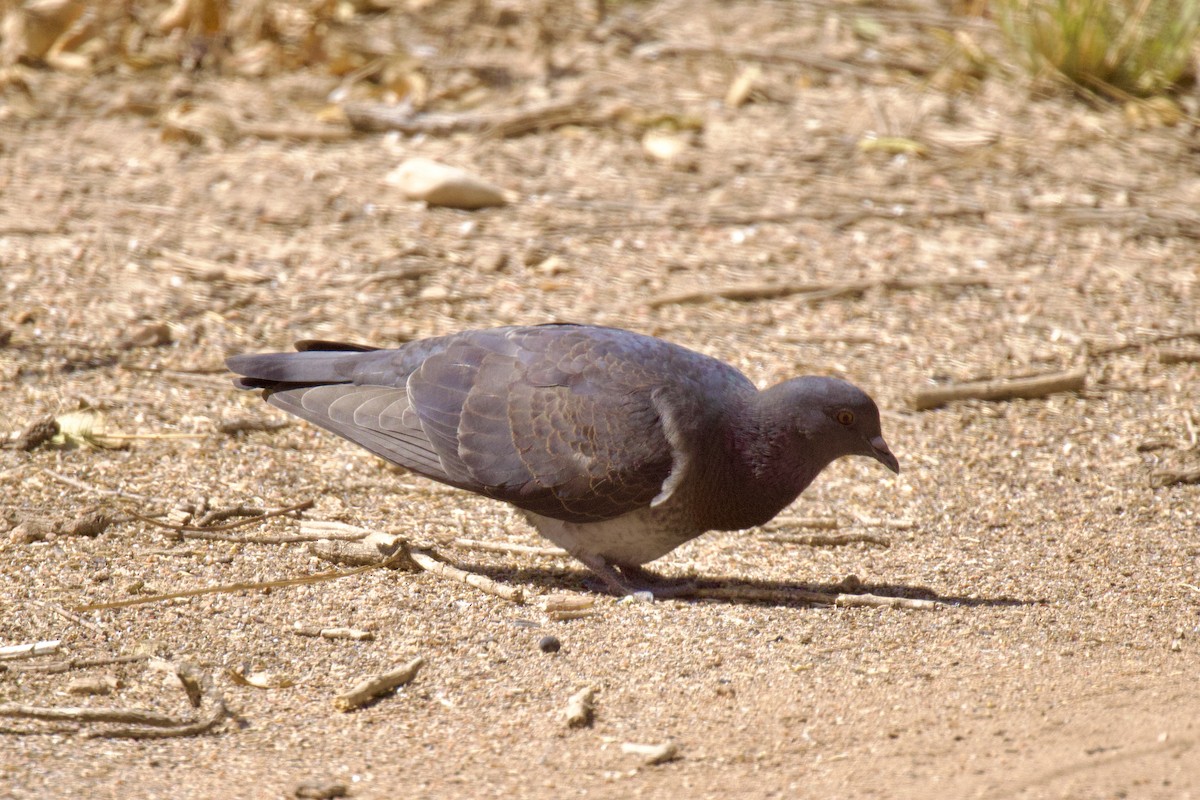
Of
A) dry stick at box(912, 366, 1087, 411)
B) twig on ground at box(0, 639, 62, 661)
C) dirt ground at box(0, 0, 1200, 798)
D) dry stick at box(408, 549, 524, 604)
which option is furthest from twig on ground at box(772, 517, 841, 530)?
twig on ground at box(0, 639, 62, 661)

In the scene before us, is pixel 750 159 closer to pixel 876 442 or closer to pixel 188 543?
pixel 876 442

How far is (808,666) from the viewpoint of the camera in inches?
140

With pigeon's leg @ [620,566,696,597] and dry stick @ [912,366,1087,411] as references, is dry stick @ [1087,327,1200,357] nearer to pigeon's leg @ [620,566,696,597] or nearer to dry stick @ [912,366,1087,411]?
dry stick @ [912,366,1087,411]

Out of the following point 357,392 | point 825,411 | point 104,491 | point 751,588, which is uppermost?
point 825,411

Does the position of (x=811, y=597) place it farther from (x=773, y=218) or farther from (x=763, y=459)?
(x=773, y=218)

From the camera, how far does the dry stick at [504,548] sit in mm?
4426

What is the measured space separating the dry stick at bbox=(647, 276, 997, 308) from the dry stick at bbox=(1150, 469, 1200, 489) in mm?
1786

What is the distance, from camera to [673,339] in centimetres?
592

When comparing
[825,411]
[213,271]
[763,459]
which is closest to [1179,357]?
[825,411]

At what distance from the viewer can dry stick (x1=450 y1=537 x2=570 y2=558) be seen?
4426mm

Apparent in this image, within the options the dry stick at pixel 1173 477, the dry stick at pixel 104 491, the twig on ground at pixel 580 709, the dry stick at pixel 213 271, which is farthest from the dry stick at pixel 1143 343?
the dry stick at pixel 104 491

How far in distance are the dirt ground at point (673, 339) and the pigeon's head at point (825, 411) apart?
0.50m

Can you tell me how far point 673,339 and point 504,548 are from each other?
1798 mm

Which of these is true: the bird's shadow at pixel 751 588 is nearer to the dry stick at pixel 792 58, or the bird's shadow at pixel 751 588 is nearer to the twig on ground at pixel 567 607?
the twig on ground at pixel 567 607
